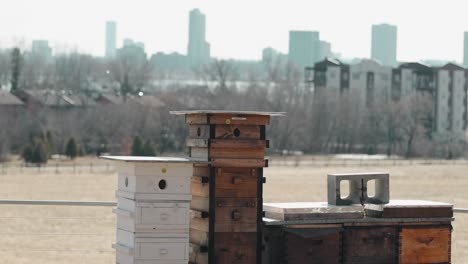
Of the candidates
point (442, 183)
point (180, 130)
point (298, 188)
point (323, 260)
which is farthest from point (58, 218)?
point (180, 130)

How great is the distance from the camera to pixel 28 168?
69750 millimetres

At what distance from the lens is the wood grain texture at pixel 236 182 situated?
16188mm

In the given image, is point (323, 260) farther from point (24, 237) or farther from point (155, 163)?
point (24, 237)

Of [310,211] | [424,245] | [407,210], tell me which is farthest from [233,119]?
[424,245]

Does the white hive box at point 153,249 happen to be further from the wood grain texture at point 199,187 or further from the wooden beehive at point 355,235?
the wooden beehive at point 355,235

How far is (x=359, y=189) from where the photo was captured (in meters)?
17.4

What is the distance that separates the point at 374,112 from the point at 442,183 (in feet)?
233

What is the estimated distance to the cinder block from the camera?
17.1 metres

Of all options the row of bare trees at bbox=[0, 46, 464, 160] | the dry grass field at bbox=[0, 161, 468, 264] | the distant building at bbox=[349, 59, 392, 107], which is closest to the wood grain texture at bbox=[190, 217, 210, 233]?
the dry grass field at bbox=[0, 161, 468, 264]

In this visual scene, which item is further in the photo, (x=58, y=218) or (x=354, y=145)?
(x=354, y=145)

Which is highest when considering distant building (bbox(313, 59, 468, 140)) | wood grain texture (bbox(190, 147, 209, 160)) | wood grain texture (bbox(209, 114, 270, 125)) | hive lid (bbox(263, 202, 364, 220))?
distant building (bbox(313, 59, 468, 140))

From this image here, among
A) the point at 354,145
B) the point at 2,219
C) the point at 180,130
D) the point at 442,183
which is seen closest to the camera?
the point at 2,219

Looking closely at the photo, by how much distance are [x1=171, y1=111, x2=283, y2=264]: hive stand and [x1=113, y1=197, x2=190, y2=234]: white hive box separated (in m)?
0.67

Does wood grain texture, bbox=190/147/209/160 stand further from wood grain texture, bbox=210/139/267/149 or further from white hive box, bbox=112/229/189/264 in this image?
white hive box, bbox=112/229/189/264
